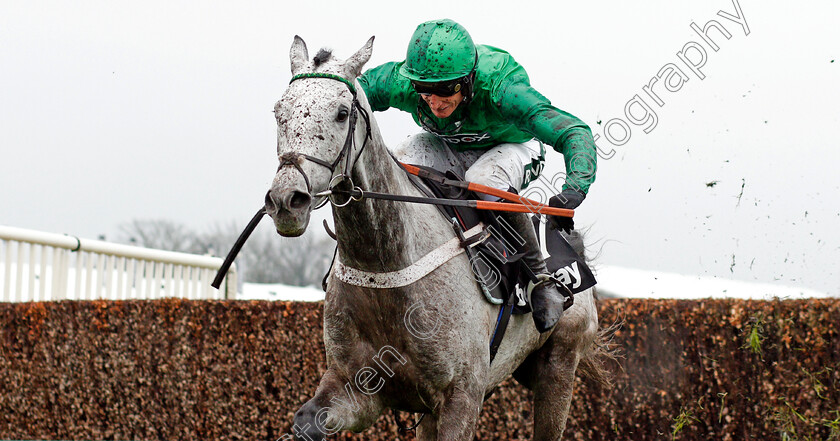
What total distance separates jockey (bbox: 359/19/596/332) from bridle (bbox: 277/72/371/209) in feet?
1.99

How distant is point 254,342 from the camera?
24.6 feet

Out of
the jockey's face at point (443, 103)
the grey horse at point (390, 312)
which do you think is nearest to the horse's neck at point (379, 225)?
the grey horse at point (390, 312)

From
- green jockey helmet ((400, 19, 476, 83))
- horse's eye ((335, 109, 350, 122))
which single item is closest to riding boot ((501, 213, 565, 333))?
green jockey helmet ((400, 19, 476, 83))

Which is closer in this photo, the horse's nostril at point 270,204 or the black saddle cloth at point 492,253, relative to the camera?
the horse's nostril at point 270,204

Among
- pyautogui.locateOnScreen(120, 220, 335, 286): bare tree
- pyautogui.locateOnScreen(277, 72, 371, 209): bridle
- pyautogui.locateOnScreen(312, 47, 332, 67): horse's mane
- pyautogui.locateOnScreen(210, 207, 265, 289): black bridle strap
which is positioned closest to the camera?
pyautogui.locateOnScreen(277, 72, 371, 209): bridle

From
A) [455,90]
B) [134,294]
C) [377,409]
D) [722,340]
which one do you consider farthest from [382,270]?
[134,294]

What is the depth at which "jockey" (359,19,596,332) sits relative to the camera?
347 cm

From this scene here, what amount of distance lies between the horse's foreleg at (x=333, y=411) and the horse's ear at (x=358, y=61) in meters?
1.19

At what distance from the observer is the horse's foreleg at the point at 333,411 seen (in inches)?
127

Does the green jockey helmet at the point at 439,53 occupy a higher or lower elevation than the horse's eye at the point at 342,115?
higher

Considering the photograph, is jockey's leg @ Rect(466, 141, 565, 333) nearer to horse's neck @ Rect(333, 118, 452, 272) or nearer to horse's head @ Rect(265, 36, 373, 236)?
horse's neck @ Rect(333, 118, 452, 272)

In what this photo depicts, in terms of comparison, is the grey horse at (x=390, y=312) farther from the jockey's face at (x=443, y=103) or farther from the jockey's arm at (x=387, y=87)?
the jockey's arm at (x=387, y=87)

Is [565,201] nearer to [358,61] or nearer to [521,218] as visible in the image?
[521,218]

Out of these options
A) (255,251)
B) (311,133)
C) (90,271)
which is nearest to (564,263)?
(311,133)
